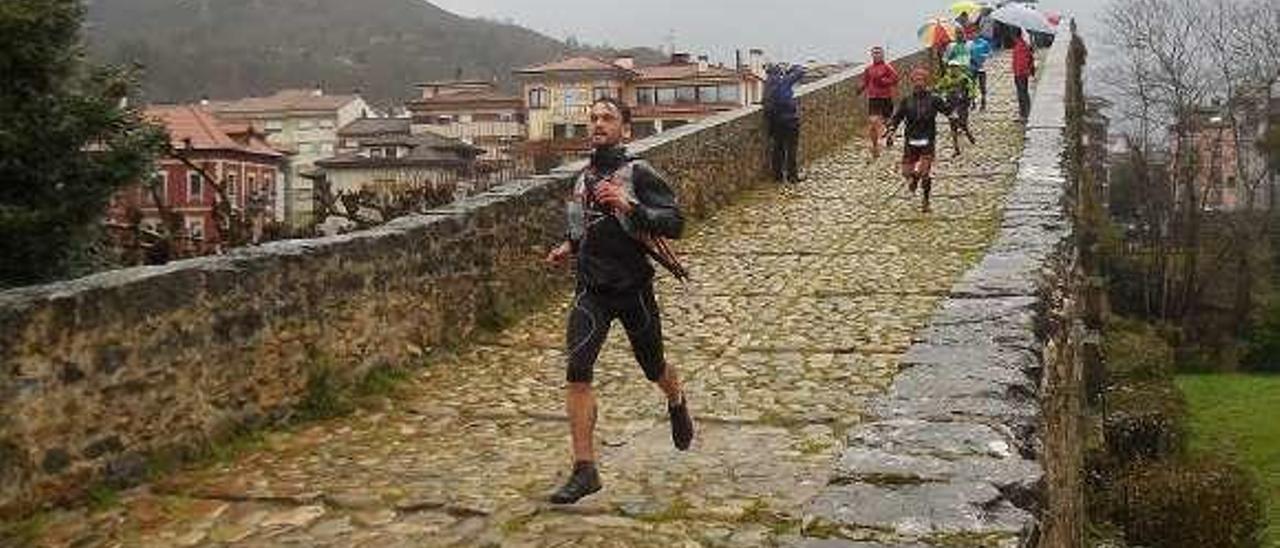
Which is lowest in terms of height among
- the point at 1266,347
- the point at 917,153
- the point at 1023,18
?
the point at 1266,347

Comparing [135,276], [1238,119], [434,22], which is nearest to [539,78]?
[1238,119]

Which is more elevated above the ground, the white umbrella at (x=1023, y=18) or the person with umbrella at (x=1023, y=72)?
the white umbrella at (x=1023, y=18)

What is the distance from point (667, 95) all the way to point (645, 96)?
5.35 ft

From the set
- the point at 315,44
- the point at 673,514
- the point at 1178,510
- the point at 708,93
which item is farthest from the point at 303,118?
the point at 673,514

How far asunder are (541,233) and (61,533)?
617 cm

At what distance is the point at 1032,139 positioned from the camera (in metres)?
16.8

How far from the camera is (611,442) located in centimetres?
701

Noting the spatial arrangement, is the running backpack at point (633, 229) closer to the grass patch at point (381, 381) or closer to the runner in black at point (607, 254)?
the runner in black at point (607, 254)

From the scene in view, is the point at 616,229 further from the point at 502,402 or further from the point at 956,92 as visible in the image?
the point at 956,92

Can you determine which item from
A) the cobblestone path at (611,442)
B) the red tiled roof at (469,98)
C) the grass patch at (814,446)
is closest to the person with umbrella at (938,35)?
the cobblestone path at (611,442)

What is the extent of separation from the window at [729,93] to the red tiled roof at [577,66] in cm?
573

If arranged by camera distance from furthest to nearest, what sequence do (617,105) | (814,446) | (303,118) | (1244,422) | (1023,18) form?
(303,118)
(1244,422)
(1023,18)
(814,446)
(617,105)

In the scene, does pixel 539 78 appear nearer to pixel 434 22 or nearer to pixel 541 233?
pixel 434 22

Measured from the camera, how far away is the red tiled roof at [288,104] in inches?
3403
